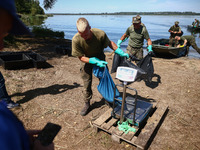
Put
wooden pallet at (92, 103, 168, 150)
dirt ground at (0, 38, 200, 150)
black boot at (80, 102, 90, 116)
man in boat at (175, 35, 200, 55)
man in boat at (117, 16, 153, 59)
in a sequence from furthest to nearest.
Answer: man in boat at (175, 35, 200, 55), man in boat at (117, 16, 153, 59), black boot at (80, 102, 90, 116), dirt ground at (0, 38, 200, 150), wooden pallet at (92, 103, 168, 150)

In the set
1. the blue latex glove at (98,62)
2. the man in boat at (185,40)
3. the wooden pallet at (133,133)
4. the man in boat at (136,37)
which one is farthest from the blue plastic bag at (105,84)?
the man in boat at (185,40)

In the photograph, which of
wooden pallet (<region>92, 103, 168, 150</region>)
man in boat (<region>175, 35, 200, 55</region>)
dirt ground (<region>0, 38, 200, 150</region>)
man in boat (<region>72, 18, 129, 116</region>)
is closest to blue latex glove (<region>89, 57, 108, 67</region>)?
man in boat (<region>72, 18, 129, 116</region>)

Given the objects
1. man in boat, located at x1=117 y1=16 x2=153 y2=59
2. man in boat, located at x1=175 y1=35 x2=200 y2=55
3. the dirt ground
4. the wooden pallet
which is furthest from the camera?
man in boat, located at x1=175 y1=35 x2=200 y2=55

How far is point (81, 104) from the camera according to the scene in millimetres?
4242

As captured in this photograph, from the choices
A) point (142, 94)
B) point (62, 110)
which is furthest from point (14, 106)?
point (142, 94)

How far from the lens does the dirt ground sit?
3.04m

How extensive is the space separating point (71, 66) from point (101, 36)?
4.30 meters

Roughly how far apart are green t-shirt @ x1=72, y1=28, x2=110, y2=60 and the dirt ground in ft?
4.91

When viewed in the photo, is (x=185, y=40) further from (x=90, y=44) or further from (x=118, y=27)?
(x=118, y=27)

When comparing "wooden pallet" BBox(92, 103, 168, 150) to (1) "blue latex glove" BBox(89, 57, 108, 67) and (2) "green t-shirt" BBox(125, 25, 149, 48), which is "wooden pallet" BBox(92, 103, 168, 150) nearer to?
(1) "blue latex glove" BBox(89, 57, 108, 67)

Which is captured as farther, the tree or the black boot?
the tree

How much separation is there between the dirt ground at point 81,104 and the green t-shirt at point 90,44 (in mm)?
1495

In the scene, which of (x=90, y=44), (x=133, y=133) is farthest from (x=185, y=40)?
(x=133, y=133)

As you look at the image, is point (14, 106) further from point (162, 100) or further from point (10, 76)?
point (162, 100)
